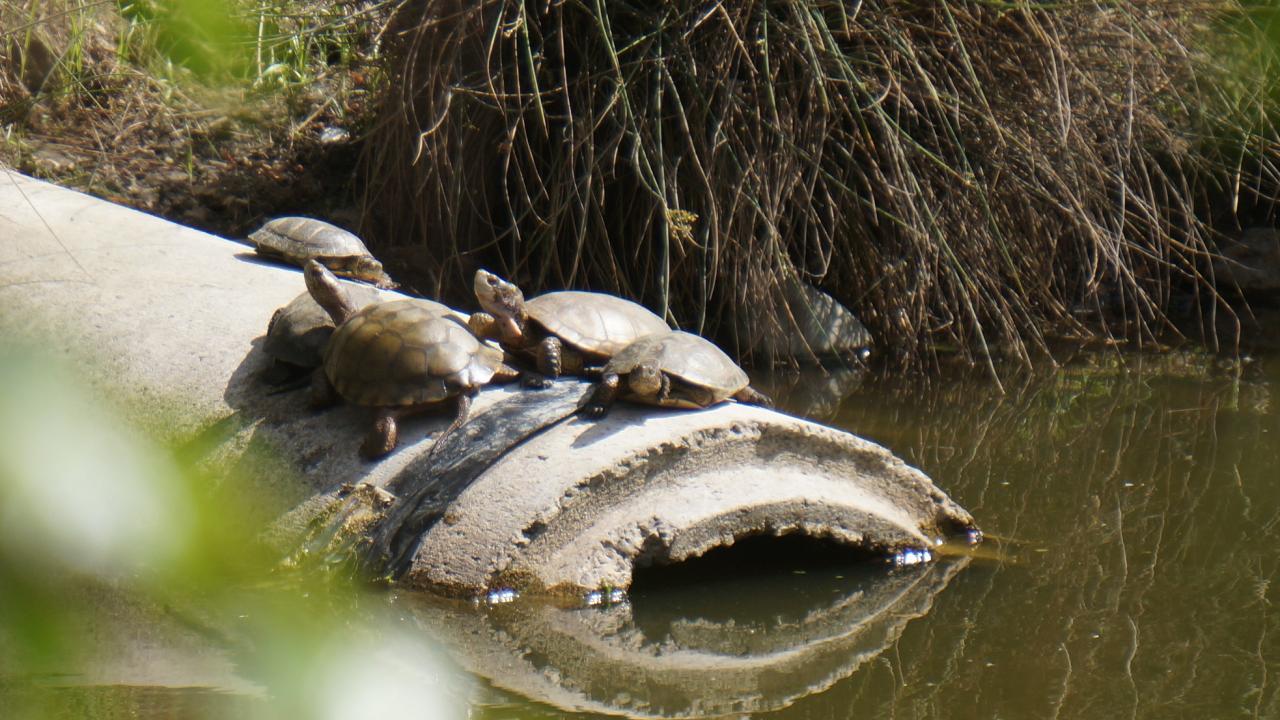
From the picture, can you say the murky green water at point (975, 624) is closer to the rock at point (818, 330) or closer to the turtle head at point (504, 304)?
the turtle head at point (504, 304)

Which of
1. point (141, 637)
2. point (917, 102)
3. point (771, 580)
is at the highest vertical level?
point (917, 102)

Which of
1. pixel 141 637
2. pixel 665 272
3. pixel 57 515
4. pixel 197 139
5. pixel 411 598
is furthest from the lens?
pixel 197 139

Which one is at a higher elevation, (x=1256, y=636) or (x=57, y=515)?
(x=57, y=515)

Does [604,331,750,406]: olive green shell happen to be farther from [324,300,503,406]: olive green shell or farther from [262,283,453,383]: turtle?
[262,283,453,383]: turtle

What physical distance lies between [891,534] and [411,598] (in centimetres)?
130

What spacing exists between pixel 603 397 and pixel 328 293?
3.07 ft

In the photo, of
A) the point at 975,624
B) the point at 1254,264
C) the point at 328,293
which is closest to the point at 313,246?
the point at 328,293

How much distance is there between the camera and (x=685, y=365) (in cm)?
340

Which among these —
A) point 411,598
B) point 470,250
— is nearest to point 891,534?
point 411,598

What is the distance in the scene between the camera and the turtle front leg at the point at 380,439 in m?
3.33

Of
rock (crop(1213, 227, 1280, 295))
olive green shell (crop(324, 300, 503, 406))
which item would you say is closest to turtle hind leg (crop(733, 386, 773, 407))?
olive green shell (crop(324, 300, 503, 406))

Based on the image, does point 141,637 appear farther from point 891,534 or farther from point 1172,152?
point 1172,152

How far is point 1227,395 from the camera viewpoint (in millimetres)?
5504

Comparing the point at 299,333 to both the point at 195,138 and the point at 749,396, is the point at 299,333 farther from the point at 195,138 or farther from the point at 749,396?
the point at 195,138
